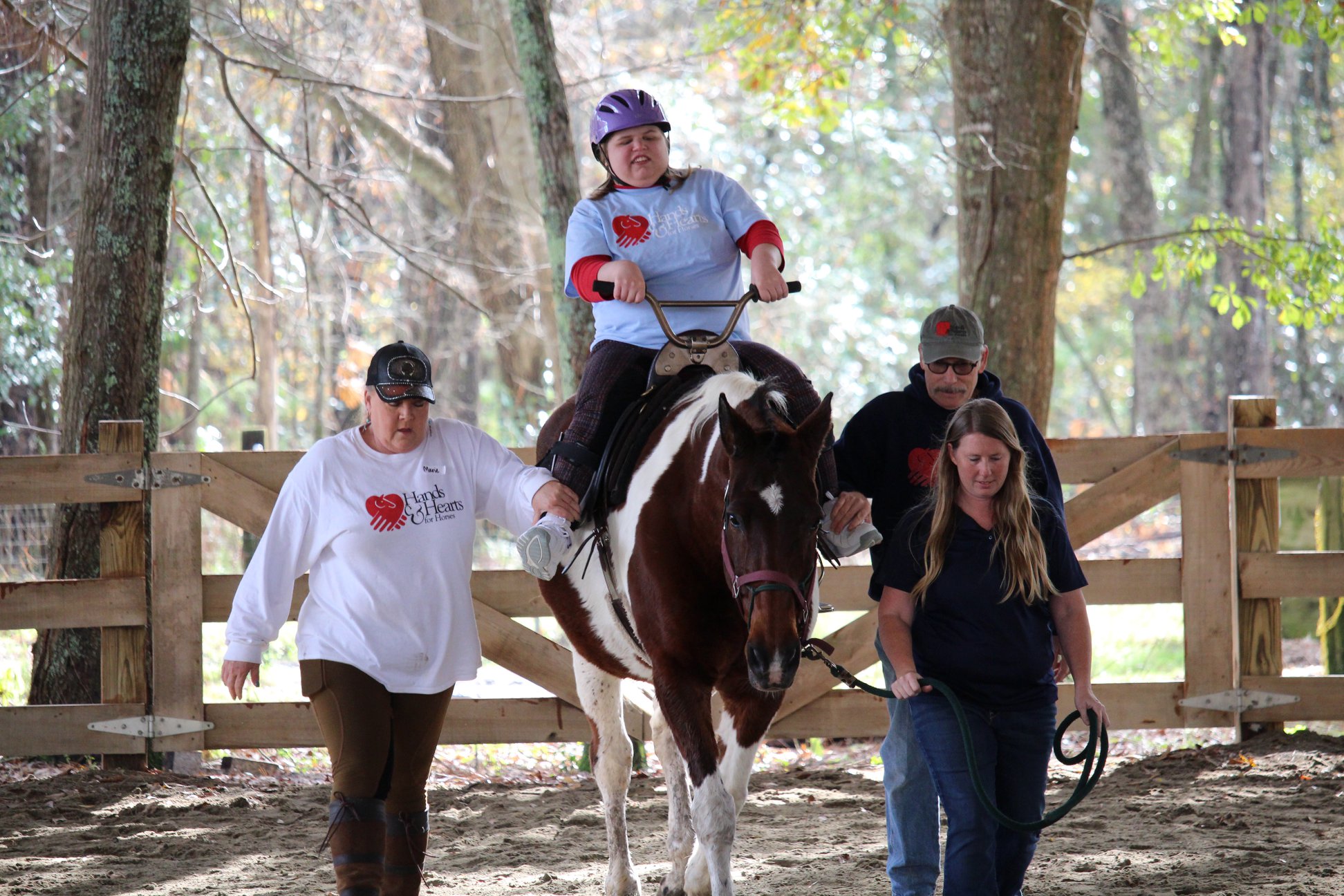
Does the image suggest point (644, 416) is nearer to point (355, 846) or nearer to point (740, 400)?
point (740, 400)

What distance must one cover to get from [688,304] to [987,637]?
162 cm

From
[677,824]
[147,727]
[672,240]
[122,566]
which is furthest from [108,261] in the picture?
[677,824]

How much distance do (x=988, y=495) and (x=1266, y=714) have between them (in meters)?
3.61

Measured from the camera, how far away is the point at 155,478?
571cm

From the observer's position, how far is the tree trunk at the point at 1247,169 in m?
18.4

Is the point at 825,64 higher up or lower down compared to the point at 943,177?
lower down

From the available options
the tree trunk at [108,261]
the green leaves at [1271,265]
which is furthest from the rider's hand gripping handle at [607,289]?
the green leaves at [1271,265]

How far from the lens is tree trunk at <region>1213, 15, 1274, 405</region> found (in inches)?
723

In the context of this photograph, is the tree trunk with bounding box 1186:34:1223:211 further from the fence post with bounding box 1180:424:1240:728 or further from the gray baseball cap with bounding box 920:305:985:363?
the gray baseball cap with bounding box 920:305:985:363

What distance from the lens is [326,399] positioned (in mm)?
20391

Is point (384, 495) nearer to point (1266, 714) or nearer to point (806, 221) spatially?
point (1266, 714)

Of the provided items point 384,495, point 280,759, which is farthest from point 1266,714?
point 280,759

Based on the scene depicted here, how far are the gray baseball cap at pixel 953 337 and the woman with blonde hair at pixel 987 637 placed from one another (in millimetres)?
433

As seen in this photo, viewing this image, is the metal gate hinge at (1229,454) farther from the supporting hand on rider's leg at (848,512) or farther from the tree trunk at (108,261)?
the tree trunk at (108,261)
